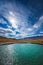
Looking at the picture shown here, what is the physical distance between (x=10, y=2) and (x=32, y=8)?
0.96m

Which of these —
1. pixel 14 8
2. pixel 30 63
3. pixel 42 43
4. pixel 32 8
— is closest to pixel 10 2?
pixel 14 8

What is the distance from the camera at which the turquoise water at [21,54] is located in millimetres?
6484

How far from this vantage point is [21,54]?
6.86m

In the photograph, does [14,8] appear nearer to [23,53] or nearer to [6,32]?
[6,32]

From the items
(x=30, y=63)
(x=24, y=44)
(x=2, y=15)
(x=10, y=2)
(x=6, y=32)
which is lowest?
(x=30, y=63)

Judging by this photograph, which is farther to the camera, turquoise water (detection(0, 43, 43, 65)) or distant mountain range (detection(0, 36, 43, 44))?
distant mountain range (detection(0, 36, 43, 44))

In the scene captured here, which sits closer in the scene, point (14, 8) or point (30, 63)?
point (30, 63)

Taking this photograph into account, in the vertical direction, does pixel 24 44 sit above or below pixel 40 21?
below

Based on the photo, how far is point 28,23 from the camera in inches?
270

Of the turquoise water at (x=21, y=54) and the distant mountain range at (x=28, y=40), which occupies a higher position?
the distant mountain range at (x=28, y=40)

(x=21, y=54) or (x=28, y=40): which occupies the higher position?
(x=28, y=40)

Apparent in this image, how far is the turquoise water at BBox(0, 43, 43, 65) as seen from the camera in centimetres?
648

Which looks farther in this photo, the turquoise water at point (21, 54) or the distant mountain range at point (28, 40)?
the distant mountain range at point (28, 40)

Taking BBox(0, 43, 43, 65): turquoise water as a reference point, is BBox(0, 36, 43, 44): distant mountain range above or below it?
above
